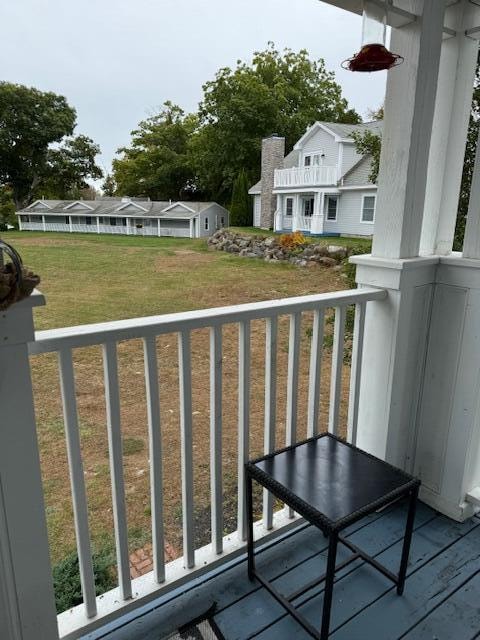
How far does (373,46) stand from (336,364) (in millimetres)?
1052

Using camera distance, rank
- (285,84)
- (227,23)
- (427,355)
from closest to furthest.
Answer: (227,23) → (427,355) → (285,84)

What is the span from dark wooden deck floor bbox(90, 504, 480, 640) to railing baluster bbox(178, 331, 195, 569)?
6.0 inches

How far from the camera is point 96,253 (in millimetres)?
3188

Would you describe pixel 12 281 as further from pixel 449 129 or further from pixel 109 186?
pixel 449 129

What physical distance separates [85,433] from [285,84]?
106 inches

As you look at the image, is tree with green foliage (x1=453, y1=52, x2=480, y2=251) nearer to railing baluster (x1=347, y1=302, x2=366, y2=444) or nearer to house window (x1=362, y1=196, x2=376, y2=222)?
house window (x1=362, y1=196, x2=376, y2=222)

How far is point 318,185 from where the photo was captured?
2.87 metres

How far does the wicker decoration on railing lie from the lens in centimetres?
76

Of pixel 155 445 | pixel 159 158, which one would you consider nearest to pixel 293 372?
pixel 155 445

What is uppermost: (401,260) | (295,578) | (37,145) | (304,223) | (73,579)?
(37,145)

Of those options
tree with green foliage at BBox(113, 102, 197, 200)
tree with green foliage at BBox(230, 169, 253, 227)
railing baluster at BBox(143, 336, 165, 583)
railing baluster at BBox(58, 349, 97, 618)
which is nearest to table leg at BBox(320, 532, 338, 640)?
railing baluster at BBox(143, 336, 165, 583)

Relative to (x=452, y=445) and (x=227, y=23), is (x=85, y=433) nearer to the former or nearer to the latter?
(x=452, y=445)

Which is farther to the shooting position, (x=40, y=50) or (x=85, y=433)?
(x=85, y=433)

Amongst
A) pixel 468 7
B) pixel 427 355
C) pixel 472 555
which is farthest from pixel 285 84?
pixel 472 555
